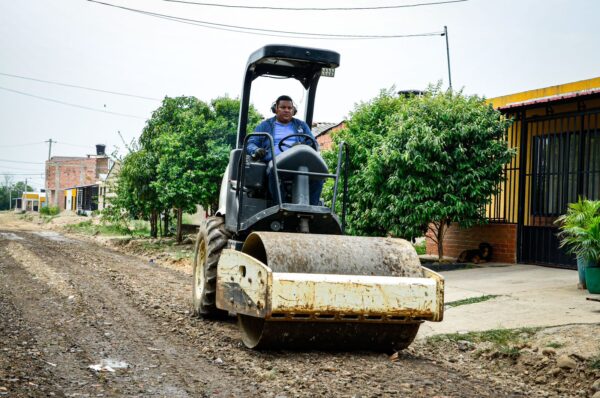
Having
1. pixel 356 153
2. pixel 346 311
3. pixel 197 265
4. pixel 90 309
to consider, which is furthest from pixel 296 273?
pixel 356 153

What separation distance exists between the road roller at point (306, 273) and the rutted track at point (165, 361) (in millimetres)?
269

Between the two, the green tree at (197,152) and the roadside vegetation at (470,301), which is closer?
the roadside vegetation at (470,301)

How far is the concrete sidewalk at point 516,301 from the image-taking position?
8.69m

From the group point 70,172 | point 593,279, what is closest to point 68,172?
point 70,172

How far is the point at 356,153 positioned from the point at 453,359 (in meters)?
9.92

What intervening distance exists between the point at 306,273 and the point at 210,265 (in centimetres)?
243

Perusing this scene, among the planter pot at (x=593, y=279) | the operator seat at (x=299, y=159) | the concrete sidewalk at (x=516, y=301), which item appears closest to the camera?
the operator seat at (x=299, y=159)

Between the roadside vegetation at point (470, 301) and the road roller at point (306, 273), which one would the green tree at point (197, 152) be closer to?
the roadside vegetation at point (470, 301)

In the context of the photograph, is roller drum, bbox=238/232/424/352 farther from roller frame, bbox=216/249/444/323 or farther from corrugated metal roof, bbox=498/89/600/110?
corrugated metal roof, bbox=498/89/600/110

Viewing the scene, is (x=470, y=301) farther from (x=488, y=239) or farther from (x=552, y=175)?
(x=488, y=239)

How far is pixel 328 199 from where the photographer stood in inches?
698

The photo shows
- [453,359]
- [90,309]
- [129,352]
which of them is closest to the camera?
[129,352]

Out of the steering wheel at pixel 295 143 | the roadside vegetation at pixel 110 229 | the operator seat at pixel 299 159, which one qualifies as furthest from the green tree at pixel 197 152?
the operator seat at pixel 299 159

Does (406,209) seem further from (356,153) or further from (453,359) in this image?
(453,359)
